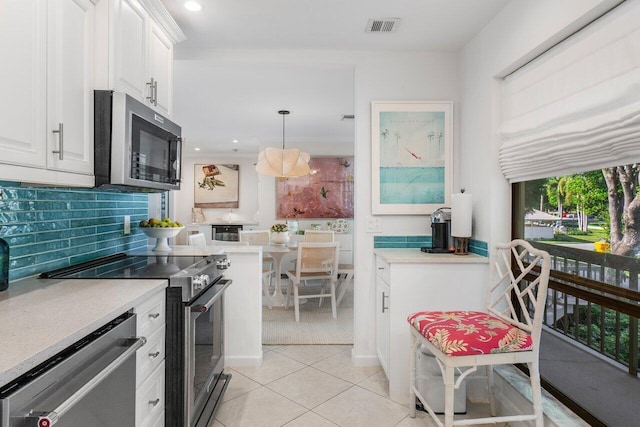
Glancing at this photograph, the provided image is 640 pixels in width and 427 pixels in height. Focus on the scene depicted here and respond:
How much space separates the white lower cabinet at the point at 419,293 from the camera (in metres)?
2.37

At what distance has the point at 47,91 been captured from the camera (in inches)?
53.3

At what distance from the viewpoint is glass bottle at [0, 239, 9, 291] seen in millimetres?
1380

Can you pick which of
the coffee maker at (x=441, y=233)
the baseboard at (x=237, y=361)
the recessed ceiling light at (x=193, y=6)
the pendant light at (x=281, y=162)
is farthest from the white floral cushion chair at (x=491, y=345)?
the pendant light at (x=281, y=162)

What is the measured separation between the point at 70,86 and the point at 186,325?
108cm

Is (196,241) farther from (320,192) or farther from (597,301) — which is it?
(320,192)

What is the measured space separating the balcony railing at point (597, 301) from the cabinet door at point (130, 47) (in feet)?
7.52

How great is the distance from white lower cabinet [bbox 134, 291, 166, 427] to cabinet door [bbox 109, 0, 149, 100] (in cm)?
100

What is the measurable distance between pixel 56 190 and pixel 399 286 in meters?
1.92

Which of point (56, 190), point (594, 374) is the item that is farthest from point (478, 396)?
point (56, 190)

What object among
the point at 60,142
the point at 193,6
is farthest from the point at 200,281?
the point at 193,6

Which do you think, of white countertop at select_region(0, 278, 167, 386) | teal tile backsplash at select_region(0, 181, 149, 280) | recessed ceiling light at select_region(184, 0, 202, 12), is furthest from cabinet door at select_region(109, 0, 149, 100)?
white countertop at select_region(0, 278, 167, 386)

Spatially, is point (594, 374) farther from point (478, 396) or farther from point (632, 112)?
point (632, 112)

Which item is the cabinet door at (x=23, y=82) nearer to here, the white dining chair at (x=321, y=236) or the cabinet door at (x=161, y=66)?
the cabinet door at (x=161, y=66)

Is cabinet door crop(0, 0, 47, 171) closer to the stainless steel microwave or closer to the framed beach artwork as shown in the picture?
the stainless steel microwave
